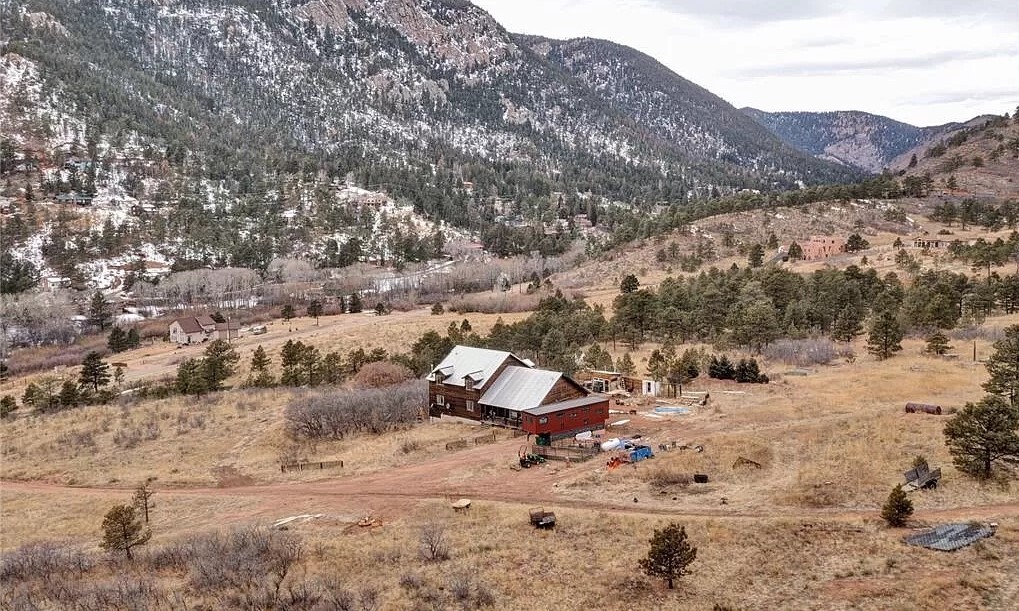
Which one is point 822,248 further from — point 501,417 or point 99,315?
point 99,315

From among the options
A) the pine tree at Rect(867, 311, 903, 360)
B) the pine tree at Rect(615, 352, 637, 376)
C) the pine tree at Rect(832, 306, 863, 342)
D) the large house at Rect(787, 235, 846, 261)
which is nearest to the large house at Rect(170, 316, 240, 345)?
the pine tree at Rect(615, 352, 637, 376)

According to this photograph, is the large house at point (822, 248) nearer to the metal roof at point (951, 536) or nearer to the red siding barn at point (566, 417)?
the red siding barn at point (566, 417)

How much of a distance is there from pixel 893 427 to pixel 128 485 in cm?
4259

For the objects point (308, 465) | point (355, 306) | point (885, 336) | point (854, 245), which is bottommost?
point (308, 465)

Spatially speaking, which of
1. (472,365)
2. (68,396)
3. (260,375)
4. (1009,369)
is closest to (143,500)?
(472,365)

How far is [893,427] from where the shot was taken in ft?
114

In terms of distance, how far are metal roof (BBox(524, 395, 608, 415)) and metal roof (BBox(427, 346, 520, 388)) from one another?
5471 mm

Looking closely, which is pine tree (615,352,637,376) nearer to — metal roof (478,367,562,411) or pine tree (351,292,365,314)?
metal roof (478,367,562,411)

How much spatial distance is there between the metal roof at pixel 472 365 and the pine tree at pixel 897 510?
27.0m

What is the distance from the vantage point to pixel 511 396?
146 ft

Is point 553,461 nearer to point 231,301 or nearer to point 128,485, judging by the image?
point 128,485

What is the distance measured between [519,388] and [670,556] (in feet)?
83.2

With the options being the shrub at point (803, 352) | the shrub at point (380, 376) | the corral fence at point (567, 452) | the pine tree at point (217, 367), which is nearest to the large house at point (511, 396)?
the corral fence at point (567, 452)

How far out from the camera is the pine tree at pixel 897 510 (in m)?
22.9
